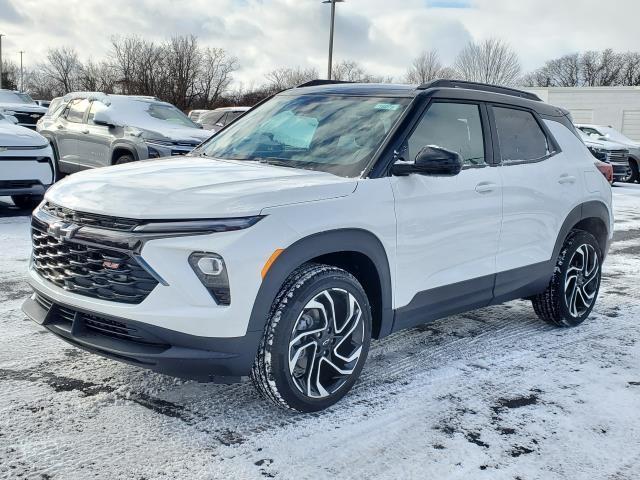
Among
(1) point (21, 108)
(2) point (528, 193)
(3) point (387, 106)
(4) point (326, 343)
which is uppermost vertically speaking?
(1) point (21, 108)

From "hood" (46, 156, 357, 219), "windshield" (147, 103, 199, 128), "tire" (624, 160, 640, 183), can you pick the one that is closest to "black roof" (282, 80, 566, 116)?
"hood" (46, 156, 357, 219)

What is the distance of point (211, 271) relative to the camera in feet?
9.61

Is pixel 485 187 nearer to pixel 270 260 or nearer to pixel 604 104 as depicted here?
pixel 270 260

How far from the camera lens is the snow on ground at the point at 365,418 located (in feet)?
9.42

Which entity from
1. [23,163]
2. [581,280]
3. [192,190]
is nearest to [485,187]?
[581,280]

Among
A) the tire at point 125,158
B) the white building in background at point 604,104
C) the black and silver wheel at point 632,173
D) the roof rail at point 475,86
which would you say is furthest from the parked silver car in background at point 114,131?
the white building in background at point 604,104

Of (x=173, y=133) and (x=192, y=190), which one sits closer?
(x=192, y=190)

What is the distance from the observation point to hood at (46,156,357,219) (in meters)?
2.99

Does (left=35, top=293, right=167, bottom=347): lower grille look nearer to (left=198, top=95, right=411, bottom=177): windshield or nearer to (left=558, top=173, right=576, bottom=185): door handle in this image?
(left=198, top=95, right=411, bottom=177): windshield

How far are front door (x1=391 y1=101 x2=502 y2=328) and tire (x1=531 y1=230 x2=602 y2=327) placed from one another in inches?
35.3

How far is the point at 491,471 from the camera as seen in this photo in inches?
113

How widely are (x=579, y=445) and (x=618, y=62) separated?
8316 centimetres

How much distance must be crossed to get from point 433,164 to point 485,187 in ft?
2.52

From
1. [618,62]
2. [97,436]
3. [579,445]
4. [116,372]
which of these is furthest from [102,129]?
[618,62]
